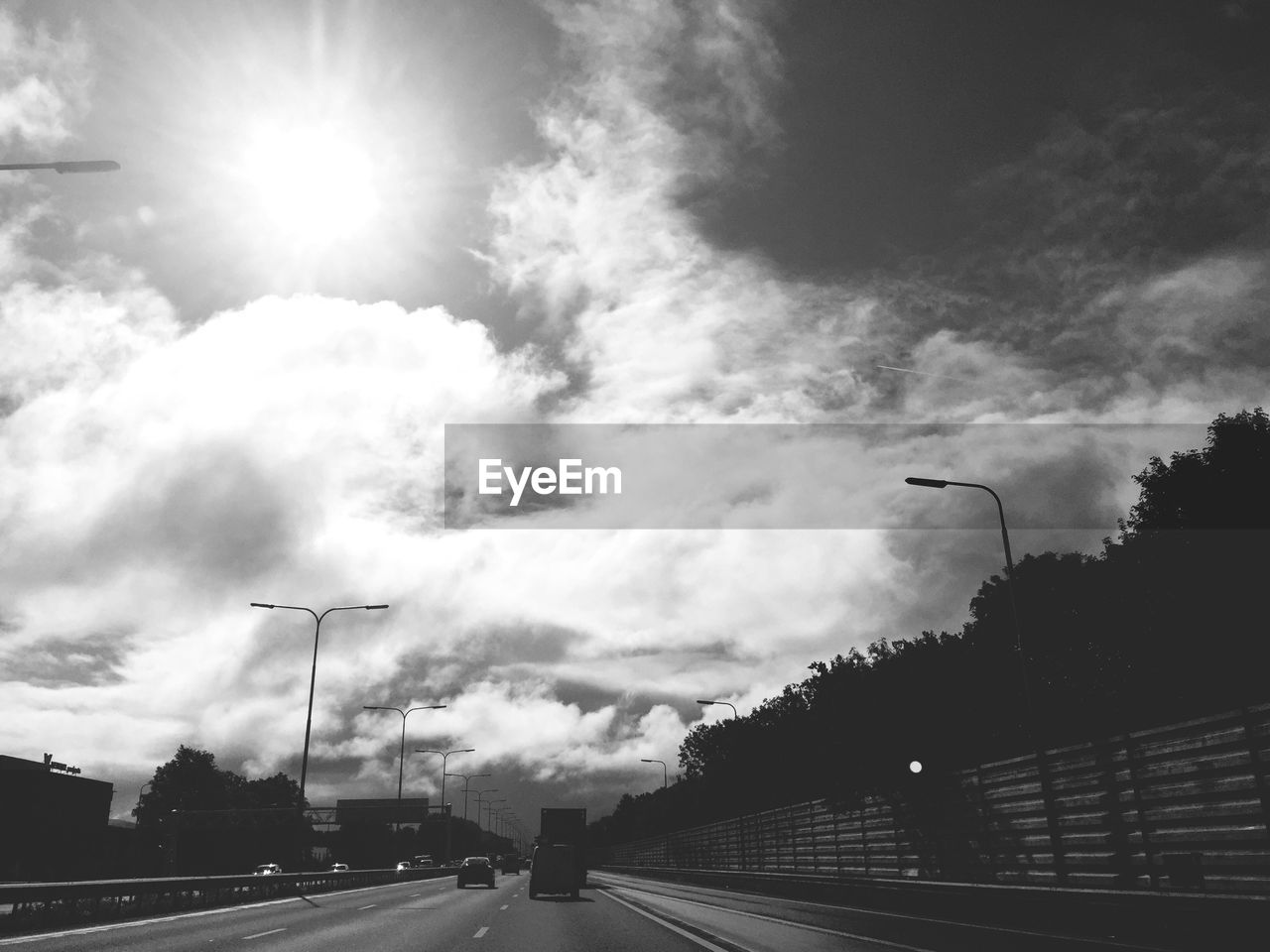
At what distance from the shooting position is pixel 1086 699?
167 feet

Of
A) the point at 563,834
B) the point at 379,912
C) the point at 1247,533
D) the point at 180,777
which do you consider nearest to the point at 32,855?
the point at 563,834

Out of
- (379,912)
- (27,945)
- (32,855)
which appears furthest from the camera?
(32,855)

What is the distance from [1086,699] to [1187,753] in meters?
42.9

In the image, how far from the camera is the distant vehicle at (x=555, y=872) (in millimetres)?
35125

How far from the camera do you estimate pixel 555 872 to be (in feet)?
117

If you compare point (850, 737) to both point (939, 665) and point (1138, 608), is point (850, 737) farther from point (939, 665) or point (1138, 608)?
point (939, 665)

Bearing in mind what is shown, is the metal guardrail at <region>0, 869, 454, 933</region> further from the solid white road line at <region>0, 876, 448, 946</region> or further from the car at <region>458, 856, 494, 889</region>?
the car at <region>458, 856, 494, 889</region>

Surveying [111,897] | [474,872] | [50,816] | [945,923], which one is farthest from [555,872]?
[50,816]

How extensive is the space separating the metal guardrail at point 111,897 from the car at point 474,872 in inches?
368

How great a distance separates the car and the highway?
22.3 meters

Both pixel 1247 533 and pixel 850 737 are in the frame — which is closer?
pixel 850 737

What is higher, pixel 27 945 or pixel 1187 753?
pixel 1187 753

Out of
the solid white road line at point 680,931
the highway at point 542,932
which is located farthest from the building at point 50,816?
the solid white road line at point 680,931

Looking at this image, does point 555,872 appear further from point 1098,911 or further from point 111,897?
point 1098,911
